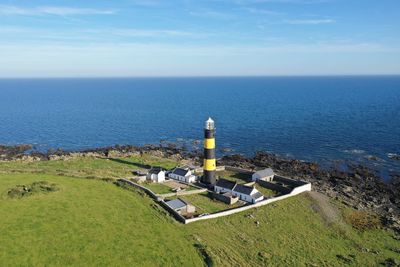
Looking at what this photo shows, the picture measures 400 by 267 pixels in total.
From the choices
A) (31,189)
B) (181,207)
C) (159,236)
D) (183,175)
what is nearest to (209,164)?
(183,175)

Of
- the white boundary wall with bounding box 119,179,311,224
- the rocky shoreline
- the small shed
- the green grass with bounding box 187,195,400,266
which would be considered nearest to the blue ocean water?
the rocky shoreline

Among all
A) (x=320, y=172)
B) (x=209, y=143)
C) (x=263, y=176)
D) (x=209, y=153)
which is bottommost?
(x=320, y=172)

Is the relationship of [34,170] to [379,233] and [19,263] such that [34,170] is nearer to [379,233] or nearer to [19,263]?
[19,263]

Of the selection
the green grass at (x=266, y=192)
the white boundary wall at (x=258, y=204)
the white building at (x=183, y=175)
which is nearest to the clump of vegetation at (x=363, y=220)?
the white boundary wall at (x=258, y=204)

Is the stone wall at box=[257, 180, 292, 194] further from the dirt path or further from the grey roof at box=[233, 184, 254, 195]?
the grey roof at box=[233, 184, 254, 195]

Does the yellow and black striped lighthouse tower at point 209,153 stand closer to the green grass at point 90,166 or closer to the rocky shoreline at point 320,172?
the green grass at point 90,166

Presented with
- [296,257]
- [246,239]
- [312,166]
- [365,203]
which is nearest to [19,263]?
[246,239]

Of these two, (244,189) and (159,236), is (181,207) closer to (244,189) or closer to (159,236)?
(159,236)
